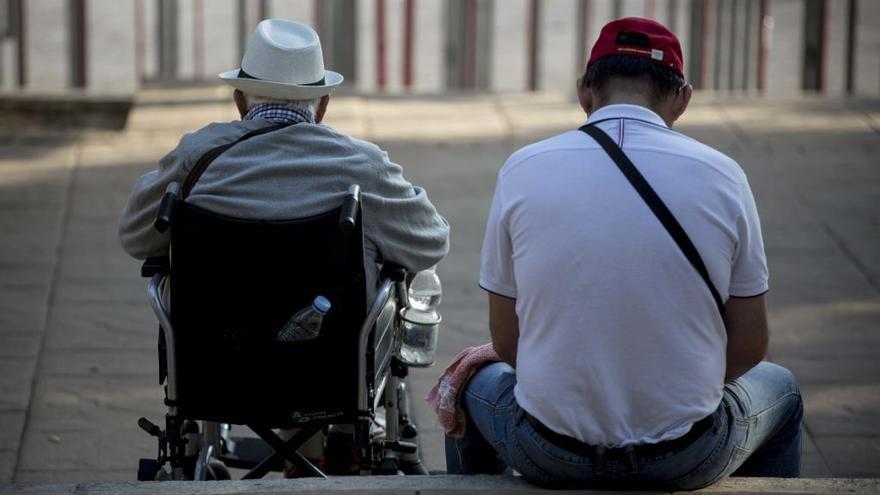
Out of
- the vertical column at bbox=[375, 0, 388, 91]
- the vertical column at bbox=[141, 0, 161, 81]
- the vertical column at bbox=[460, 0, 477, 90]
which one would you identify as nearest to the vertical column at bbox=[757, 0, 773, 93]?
the vertical column at bbox=[460, 0, 477, 90]

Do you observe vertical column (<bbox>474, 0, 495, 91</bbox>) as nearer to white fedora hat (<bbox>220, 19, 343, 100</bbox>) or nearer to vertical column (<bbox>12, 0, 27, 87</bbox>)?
vertical column (<bbox>12, 0, 27, 87</bbox>)

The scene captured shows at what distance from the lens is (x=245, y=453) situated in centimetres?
403

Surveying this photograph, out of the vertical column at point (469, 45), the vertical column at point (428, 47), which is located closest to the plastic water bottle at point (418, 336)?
the vertical column at point (469, 45)

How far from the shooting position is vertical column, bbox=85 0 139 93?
11.2m

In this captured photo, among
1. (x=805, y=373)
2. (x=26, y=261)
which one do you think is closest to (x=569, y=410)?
(x=805, y=373)

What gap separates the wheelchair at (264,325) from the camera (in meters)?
Result: 3.32

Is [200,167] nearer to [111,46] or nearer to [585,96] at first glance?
[585,96]

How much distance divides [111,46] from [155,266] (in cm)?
937

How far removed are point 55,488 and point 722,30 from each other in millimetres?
7887

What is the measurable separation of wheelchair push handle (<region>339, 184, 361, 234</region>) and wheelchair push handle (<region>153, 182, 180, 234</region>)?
1.33 feet

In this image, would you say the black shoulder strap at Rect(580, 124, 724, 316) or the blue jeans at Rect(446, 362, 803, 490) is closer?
the black shoulder strap at Rect(580, 124, 724, 316)

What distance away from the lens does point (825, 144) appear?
7.97 meters

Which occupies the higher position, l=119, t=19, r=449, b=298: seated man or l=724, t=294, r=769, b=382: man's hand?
l=119, t=19, r=449, b=298: seated man

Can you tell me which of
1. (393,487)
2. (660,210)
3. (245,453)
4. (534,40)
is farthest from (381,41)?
(660,210)
